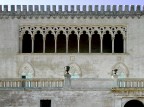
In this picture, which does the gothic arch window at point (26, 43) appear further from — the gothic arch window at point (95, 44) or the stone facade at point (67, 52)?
the gothic arch window at point (95, 44)

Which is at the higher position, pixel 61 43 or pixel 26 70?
pixel 61 43

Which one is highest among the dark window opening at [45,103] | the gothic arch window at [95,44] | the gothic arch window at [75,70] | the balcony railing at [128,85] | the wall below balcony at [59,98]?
the gothic arch window at [95,44]

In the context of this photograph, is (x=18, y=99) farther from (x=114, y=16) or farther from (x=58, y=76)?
(x=114, y=16)

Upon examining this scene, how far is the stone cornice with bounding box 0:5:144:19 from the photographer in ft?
126

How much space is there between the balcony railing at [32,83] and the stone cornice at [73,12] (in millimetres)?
8176

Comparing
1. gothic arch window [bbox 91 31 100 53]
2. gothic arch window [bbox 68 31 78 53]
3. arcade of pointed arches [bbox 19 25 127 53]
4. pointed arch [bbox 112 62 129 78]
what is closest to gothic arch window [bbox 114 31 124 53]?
arcade of pointed arches [bbox 19 25 127 53]

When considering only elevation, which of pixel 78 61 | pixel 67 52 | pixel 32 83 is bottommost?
pixel 32 83

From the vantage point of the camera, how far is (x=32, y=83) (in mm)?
31328

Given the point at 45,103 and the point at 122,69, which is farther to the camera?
the point at 122,69

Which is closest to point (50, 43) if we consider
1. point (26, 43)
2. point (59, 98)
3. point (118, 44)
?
point (26, 43)

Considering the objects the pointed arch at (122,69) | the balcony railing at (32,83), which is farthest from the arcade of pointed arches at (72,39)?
the balcony railing at (32,83)

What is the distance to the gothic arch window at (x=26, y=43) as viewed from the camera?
1528 inches

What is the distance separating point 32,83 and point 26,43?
821 cm

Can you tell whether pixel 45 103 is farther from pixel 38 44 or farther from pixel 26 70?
pixel 38 44
